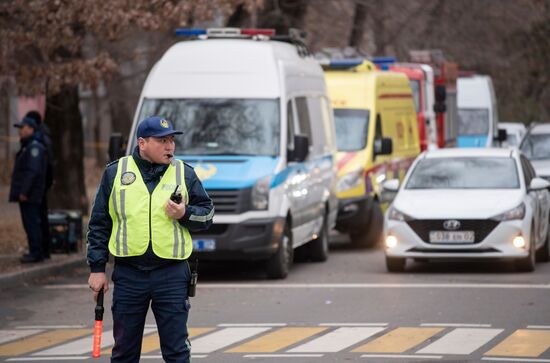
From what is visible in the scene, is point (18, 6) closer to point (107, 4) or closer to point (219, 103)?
point (107, 4)

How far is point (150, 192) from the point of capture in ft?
26.9

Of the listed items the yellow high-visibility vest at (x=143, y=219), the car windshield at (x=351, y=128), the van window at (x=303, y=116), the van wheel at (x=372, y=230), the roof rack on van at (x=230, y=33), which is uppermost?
the roof rack on van at (x=230, y=33)

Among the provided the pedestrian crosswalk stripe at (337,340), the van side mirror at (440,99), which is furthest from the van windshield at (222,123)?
the van side mirror at (440,99)

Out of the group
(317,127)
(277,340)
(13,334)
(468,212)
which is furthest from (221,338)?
(317,127)

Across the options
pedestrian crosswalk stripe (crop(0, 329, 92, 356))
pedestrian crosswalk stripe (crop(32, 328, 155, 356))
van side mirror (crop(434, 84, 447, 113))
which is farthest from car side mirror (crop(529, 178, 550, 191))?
van side mirror (crop(434, 84, 447, 113))

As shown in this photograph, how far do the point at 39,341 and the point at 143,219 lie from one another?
167 inches

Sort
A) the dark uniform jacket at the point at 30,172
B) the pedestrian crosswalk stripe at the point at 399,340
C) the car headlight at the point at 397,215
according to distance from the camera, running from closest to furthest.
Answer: the pedestrian crosswalk stripe at the point at 399,340
the car headlight at the point at 397,215
the dark uniform jacket at the point at 30,172

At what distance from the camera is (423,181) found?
1833cm

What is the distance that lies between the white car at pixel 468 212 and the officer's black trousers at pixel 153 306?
901 cm

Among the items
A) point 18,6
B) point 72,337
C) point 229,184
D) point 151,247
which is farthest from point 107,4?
point 151,247

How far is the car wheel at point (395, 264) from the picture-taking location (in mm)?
17531

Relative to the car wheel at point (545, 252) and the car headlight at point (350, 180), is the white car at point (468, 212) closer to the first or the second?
the car wheel at point (545, 252)

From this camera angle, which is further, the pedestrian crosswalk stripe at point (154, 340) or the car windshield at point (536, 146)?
the car windshield at point (536, 146)

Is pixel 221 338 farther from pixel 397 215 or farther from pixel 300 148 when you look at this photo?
pixel 397 215
